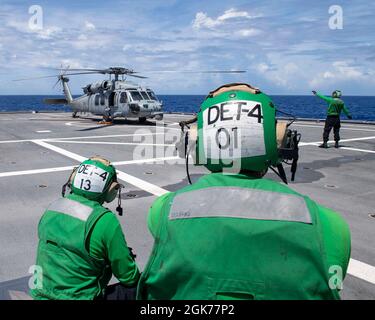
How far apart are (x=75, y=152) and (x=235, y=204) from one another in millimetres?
11093

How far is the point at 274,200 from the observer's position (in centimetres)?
128

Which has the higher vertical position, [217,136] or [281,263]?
[217,136]

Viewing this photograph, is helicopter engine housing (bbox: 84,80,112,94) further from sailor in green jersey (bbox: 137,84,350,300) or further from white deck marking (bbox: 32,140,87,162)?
sailor in green jersey (bbox: 137,84,350,300)

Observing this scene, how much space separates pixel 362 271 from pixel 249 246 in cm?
352

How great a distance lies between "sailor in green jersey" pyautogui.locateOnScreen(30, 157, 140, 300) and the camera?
233 centimetres

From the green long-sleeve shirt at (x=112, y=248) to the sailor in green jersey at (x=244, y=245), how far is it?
101 cm

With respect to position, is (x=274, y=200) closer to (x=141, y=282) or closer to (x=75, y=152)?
(x=141, y=282)

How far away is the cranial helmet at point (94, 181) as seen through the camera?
8.67 feet

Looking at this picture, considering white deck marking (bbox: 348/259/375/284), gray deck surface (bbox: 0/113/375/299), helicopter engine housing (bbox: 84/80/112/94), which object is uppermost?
helicopter engine housing (bbox: 84/80/112/94)

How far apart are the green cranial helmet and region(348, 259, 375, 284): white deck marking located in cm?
306

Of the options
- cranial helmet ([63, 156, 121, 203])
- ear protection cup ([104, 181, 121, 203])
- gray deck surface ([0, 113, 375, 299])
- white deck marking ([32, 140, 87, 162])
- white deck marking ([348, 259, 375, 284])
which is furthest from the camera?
white deck marking ([32, 140, 87, 162])

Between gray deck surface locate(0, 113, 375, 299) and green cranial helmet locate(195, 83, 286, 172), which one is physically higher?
green cranial helmet locate(195, 83, 286, 172)

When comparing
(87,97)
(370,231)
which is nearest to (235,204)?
(370,231)

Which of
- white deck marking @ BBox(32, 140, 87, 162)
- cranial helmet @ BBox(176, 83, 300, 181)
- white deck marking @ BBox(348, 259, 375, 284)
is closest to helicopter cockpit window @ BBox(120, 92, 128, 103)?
white deck marking @ BBox(32, 140, 87, 162)
